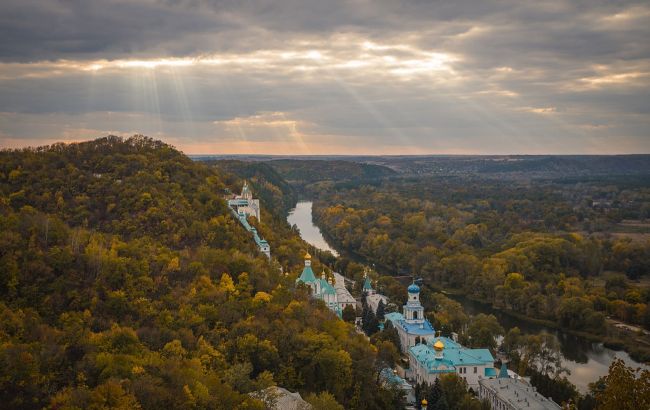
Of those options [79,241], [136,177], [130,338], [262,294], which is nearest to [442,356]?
[262,294]

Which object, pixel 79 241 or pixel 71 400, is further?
pixel 79 241

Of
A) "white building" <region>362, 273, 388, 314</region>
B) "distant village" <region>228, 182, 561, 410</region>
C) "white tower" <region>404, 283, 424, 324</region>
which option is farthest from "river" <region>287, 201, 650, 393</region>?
"white tower" <region>404, 283, 424, 324</region>

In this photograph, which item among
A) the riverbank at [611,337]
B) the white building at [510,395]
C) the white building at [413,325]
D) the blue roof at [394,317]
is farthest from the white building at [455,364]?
the riverbank at [611,337]

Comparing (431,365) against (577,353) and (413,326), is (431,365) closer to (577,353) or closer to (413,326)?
(413,326)

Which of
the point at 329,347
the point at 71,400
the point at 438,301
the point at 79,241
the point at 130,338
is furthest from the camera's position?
the point at 438,301

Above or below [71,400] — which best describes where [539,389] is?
below

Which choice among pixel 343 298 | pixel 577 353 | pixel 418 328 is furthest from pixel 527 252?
pixel 418 328

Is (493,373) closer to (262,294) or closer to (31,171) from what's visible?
(262,294)
